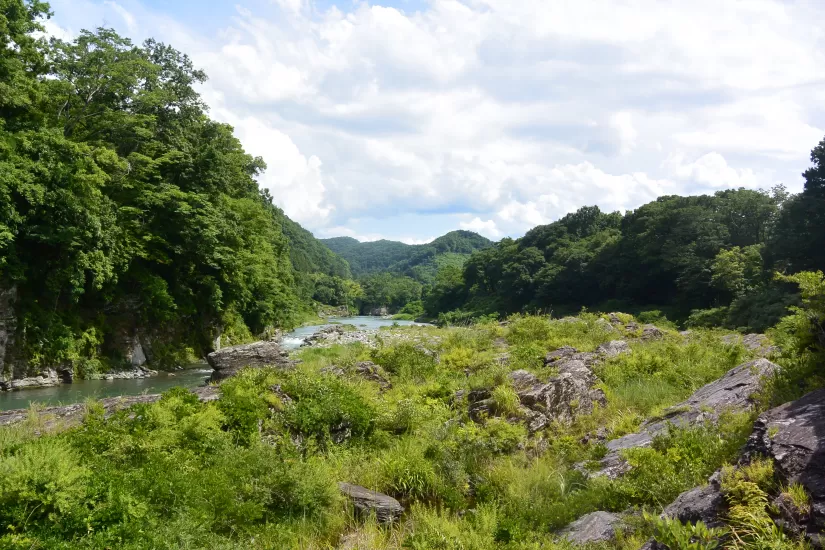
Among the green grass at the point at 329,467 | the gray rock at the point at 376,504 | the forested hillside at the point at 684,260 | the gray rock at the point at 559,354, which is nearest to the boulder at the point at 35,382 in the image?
the green grass at the point at 329,467

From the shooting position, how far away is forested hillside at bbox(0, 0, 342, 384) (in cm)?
2011

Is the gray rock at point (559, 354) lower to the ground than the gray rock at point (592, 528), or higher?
higher

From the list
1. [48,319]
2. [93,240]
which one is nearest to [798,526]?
[93,240]

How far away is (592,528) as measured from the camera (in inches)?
226

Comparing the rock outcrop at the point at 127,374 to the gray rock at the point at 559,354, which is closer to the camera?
the gray rock at the point at 559,354

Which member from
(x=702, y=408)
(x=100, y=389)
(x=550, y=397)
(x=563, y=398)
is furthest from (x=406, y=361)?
(x=100, y=389)

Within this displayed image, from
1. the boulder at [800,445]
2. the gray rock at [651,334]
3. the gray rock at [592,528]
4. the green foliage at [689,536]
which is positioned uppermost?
the boulder at [800,445]

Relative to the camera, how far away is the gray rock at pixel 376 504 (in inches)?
265

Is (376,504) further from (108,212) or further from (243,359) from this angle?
(108,212)

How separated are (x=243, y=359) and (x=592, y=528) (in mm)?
14210

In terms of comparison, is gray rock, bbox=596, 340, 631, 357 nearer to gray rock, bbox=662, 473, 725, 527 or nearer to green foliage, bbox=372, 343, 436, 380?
green foliage, bbox=372, 343, 436, 380

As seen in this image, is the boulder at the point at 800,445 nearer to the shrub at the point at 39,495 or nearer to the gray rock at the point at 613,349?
the shrub at the point at 39,495

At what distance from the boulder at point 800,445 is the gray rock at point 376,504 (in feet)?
13.8

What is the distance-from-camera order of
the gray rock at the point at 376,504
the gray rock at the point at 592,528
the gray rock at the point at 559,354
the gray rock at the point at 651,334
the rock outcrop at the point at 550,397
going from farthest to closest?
1. the gray rock at the point at 651,334
2. the gray rock at the point at 559,354
3. the rock outcrop at the point at 550,397
4. the gray rock at the point at 376,504
5. the gray rock at the point at 592,528
